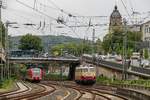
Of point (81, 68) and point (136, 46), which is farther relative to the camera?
point (136, 46)

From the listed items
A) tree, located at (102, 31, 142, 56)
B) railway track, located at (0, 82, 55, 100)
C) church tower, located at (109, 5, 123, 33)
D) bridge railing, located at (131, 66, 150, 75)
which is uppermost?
church tower, located at (109, 5, 123, 33)

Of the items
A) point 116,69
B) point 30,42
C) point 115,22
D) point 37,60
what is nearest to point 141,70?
point 116,69

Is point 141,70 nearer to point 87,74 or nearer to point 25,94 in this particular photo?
point 87,74

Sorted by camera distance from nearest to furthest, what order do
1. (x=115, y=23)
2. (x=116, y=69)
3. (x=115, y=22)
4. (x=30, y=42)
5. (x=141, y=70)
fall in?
(x=141, y=70), (x=116, y=69), (x=115, y=23), (x=115, y=22), (x=30, y=42)

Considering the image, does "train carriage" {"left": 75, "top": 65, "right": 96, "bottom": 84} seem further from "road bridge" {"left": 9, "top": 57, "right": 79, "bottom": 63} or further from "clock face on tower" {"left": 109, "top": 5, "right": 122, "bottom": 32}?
"road bridge" {"left": 9, "top": 57, "right": 79, "bottom": 63}

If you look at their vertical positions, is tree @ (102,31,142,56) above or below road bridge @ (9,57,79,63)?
above

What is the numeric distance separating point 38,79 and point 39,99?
169 ft

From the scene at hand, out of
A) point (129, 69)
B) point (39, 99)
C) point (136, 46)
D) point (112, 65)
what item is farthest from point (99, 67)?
point (39, 99)

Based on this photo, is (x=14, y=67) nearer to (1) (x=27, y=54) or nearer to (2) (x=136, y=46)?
(1) (x=27, y=54)

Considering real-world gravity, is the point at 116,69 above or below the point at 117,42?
below

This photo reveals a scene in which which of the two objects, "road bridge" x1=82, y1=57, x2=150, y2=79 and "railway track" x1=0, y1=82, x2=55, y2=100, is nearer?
"railway track" x1=0, y1=82, x2=55, y2=100

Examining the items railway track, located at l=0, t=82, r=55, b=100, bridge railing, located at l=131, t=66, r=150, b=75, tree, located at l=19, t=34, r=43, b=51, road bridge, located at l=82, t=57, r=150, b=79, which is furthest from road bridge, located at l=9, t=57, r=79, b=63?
railway track, located at l=0, t=82, r=55, b=100

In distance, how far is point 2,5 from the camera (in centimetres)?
4959

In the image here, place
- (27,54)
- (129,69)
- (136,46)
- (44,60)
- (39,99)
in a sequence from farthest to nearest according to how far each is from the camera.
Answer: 1. (136,46)
2. (27,54)
3. (44,60)
4. (129,69)
5. (39,99)
